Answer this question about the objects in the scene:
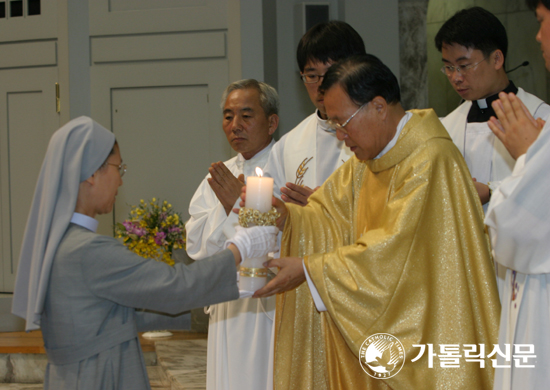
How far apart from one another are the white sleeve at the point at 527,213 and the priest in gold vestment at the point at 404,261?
26cm

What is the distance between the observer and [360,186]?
8.71 feet

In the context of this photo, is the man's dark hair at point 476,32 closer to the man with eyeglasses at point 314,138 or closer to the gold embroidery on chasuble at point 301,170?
the man with eyeglasses at point 314,138

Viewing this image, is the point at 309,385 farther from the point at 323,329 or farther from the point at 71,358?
the point at 71,358

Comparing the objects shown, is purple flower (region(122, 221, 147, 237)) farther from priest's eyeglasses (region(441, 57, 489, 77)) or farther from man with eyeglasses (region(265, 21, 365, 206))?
priest's eyeglasses (region(441, 57, 489, 77))

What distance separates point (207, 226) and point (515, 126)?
1952 mm

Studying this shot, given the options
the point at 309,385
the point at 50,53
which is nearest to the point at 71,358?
the point at 309,385

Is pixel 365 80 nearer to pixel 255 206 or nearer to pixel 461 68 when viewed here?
pixel 255 206

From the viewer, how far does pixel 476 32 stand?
287 centimetres

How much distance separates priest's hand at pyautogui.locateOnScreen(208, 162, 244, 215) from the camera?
3.18m

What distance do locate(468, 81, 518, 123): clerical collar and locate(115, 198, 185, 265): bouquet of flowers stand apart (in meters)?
3.07

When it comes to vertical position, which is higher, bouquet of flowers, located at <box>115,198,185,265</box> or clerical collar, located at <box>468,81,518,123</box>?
clerical collar, located at <box>468,81,518,123</box>

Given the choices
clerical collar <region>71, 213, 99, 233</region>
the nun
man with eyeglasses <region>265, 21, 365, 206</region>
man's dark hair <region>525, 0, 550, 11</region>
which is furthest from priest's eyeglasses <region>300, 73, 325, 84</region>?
clerical collar <region>71, 213, 99, 233</region>

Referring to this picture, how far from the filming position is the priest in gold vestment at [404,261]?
2162mm

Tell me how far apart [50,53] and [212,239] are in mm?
3901
